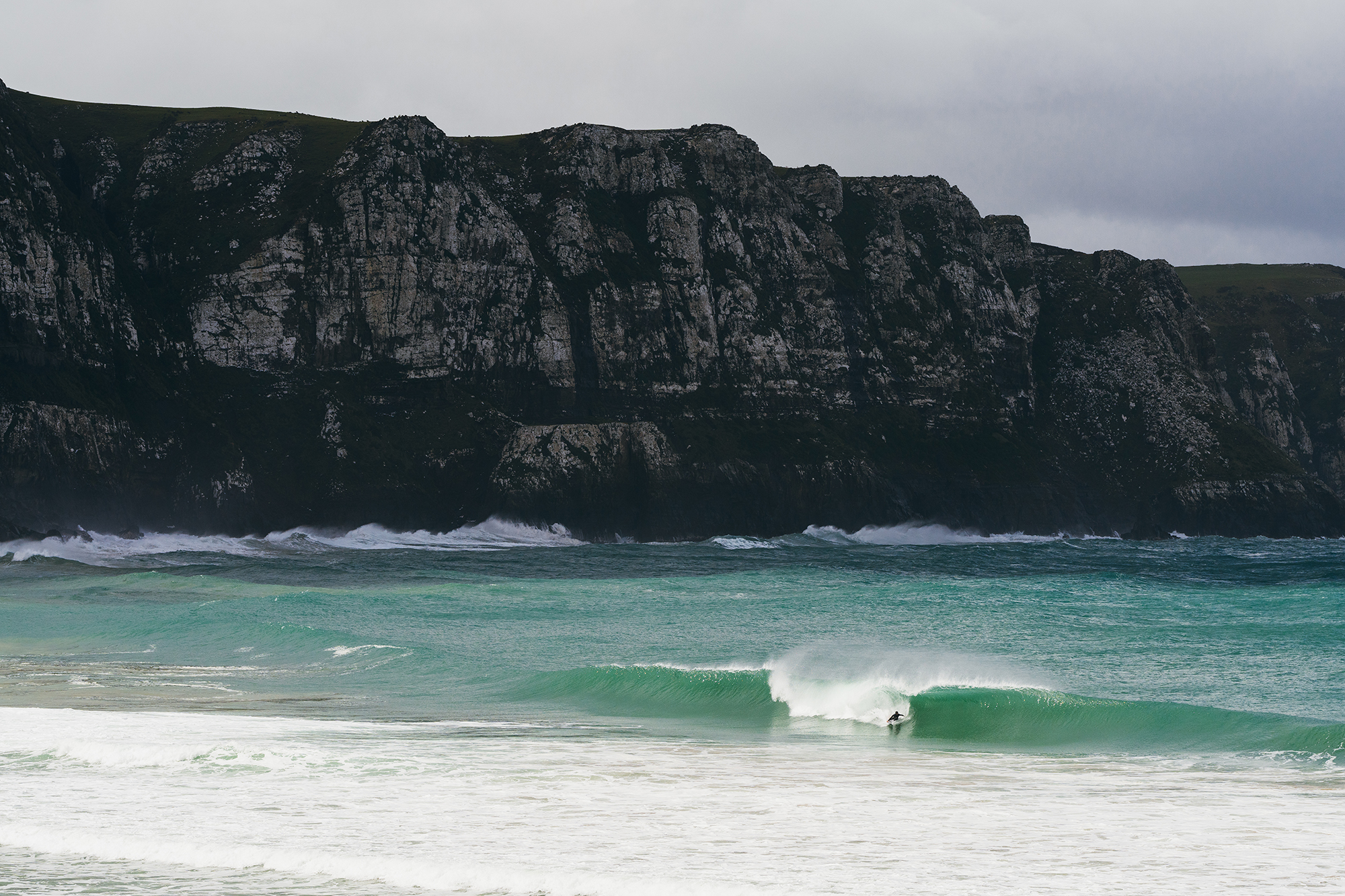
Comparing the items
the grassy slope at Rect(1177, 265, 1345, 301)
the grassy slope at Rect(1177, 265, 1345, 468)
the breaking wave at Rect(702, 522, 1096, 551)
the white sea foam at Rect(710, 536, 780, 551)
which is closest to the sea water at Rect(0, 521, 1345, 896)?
the white sea foam at Rect(710, 536, 780, 551)

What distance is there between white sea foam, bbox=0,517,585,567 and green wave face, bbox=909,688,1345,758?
47.6 meters

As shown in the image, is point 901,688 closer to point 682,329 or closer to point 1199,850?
point 1199,850

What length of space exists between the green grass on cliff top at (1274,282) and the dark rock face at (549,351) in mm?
74523

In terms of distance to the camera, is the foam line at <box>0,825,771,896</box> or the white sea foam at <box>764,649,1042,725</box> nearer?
the foam line at <box>0,825,771,896</box>

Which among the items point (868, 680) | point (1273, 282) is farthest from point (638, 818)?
point (1273, 282)

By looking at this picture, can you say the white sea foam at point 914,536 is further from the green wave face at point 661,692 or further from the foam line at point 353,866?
the foam line at point 353,866

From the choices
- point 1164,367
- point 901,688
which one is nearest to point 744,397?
point 1164,367

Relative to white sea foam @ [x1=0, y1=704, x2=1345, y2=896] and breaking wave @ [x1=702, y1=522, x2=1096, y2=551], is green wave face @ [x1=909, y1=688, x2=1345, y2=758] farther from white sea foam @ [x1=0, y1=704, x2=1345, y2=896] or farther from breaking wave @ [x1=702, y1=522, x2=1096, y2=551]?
breaking wave @ [x1=702, y1=522, x2=1096, y2=551]

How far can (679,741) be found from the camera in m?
13.9

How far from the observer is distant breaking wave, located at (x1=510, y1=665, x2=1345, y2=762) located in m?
14.2

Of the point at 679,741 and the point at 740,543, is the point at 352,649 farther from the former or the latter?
the point at 740,543

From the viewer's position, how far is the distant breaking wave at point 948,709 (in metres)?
14.2

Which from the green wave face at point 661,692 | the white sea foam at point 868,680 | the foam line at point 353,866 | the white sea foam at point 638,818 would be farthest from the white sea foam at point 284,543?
the foam line at point 353,866

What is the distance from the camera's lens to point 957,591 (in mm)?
35000
